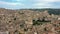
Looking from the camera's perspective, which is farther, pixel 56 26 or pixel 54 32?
pixel 56 26

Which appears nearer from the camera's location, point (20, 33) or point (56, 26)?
point (20, 33)

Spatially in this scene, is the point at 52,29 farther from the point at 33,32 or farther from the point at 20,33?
the point at 20,33

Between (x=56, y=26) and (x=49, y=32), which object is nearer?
(x=49, y=32)

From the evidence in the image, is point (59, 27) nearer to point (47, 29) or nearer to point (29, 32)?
point (47, 29)

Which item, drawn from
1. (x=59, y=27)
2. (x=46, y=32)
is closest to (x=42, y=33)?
(x=46, y=32)

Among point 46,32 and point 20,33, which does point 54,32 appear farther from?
point 20,33

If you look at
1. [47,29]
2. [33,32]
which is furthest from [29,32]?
[47,29]

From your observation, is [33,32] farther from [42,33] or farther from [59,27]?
[59,27]
